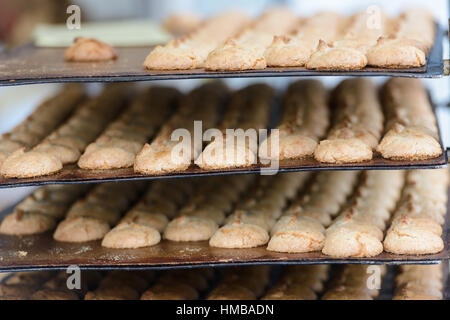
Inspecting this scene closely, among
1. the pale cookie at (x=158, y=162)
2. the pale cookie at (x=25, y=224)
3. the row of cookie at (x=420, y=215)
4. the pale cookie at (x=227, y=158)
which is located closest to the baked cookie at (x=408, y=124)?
the row of cookie at (x=420, y=215)

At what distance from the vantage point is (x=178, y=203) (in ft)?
12.0

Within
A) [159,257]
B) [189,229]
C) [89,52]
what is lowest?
[159,257]

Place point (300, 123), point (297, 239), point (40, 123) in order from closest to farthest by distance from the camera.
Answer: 1. point (297, 239)
2. point (300, 123)
3. point (40, 123)

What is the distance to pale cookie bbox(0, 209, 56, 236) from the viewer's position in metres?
3.35

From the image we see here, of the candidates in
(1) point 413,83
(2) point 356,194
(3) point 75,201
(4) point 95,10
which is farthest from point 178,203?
(4) point 95,10

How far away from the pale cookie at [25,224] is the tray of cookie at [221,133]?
341mm

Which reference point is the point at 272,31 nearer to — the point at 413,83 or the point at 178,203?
the point at 413,83

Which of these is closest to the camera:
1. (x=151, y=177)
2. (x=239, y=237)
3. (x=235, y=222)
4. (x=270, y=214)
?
(x=151, y=177)

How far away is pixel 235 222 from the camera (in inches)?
120

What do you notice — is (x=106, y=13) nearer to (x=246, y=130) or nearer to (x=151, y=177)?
(x=246, y=130)

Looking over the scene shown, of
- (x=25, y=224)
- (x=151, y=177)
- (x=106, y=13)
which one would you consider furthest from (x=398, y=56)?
(x=106, y=13)

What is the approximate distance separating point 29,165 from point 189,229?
73 centimetres

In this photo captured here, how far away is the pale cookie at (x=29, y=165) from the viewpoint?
2.81 m
